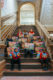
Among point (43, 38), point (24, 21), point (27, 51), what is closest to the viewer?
point (27, 51)

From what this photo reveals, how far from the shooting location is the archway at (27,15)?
1622 centimetres

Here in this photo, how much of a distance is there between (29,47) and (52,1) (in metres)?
5.29

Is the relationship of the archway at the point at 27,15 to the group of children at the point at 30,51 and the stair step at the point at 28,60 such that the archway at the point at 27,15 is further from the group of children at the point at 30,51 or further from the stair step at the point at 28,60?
the stair step at the point at 28,60

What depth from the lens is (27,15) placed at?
16734mm

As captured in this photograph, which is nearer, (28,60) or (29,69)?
(29,69)

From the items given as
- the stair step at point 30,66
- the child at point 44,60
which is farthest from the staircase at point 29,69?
the child at point 44,60

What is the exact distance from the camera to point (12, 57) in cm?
560

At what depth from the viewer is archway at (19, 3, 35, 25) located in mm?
16219

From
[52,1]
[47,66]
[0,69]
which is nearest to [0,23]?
[0,69]

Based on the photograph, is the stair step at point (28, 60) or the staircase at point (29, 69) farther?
the stair step at point (28, 60)

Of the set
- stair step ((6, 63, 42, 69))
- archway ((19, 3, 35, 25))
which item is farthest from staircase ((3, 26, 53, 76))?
archway ((19, 3, 35, 25))

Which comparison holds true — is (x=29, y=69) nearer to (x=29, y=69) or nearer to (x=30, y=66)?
(x=29, y=69)

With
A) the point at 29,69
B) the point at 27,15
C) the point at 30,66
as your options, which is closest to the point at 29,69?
the point at 29,69

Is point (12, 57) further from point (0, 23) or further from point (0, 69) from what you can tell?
point (0, 23)
